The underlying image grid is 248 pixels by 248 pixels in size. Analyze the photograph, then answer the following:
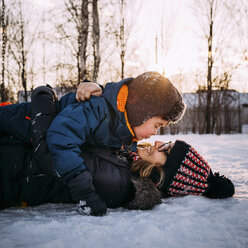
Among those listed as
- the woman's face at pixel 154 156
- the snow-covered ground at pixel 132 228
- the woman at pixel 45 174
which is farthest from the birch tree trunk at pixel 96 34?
the snow-covered ground at pixel 132 228

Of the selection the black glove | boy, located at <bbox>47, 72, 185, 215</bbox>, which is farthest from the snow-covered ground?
boy, located at <bbox>47, 72, 185, 215</bbox>

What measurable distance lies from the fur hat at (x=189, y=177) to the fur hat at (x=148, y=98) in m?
0.41

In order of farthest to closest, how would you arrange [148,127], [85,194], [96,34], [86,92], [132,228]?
[96,34], [148,127], [86,92], [85,194], [132,228]

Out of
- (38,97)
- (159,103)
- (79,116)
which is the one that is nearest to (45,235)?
(79,116)

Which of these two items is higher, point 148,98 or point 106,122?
point 148,98

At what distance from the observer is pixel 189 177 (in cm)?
172

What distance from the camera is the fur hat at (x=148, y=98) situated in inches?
59.2

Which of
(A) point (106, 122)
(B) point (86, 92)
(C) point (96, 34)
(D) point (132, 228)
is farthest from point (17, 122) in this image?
(C) point (96, 34)

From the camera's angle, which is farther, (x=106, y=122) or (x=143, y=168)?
(x=143, y=168)

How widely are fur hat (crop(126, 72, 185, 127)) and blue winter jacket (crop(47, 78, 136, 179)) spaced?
0.31ft

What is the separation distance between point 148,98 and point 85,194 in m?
0.78

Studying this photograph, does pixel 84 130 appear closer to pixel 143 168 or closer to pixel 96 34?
pixel 143 168

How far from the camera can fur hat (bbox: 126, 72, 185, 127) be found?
1505 mm

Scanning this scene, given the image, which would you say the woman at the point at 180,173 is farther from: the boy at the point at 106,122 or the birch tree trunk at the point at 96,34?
the birch tree trunk at the point at 96,34
